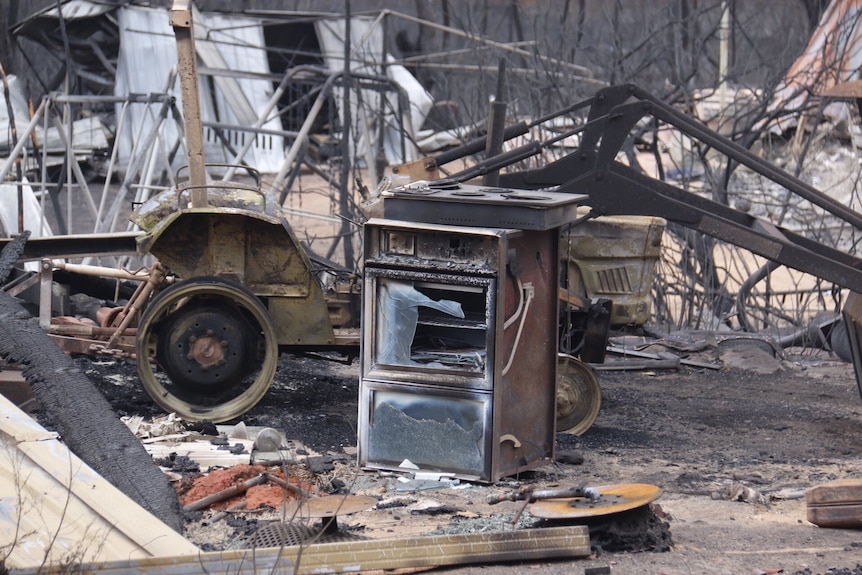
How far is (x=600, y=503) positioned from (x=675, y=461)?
2103mm

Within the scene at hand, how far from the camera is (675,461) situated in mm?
7320

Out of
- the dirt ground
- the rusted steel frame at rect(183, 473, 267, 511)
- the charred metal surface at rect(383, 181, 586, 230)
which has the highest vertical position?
the charred metal surface at rect(383, 181, 586, 230)

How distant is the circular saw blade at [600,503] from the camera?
17.1ft

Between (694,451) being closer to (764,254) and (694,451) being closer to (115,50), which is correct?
(764,254)

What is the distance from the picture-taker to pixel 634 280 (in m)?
8.72

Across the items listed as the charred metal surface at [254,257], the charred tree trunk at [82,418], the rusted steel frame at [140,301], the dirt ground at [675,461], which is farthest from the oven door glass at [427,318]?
the rusted steel frame at [140,301]

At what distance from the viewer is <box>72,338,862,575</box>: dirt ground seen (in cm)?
520

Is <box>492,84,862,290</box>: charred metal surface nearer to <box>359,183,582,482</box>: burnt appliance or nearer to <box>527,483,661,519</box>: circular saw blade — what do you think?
<box>359,183,582,482</box>: burnt appliance

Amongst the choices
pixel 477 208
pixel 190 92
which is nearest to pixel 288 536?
pixel 477 208

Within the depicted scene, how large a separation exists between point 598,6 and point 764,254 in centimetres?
1945

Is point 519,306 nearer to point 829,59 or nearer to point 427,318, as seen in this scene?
point 427,318

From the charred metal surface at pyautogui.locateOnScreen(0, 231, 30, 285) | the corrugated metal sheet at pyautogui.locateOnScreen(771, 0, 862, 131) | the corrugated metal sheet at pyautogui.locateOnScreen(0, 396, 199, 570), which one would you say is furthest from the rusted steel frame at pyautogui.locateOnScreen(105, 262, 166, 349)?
the corrugated metal sheet at pyautogui.locateOnScreen(771, 0, 862, 131)

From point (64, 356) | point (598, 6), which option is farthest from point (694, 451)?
point (598, 6)

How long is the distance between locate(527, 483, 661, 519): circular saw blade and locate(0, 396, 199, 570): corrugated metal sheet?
5.73 feet
